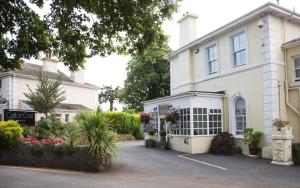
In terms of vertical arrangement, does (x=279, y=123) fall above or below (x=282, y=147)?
above

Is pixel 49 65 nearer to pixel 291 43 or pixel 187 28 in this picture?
pixel 187 28

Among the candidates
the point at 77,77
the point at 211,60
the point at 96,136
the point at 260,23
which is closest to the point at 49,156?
the point at 96,136

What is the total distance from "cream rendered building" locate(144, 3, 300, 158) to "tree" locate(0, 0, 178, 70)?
723 cm

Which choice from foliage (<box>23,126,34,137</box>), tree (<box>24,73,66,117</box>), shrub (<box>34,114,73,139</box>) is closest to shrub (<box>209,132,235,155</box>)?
shrub (<box>34,114,73,139</box>)

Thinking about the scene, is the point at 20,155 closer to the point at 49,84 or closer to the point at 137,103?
the point at 49,84

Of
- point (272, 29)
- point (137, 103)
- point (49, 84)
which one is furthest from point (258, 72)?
point (137, 103)

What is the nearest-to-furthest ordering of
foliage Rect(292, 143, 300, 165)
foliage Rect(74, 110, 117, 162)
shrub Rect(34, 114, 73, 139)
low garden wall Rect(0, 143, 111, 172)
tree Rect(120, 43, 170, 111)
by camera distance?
foliage Rect(74, 110, 117, 162), low garden wall Rect(0, 143, 111, 172), foliage Rect(292, 143, 300, 165), shrub Rect(34, 114, 73, 139), tree Rect(120, 43, 170, 111)

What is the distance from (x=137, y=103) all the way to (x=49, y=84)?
61.7 feet

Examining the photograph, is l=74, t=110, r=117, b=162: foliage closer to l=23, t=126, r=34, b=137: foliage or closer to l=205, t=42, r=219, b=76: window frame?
l=23, t=126, r=34, b=137: foliage

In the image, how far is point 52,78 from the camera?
3312cm

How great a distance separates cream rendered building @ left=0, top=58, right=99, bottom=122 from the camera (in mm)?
29953

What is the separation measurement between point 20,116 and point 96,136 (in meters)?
6.84

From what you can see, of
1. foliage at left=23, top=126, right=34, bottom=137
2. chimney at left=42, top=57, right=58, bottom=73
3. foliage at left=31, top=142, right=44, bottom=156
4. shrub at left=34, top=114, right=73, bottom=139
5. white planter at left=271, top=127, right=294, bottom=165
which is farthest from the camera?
chimney at left=42, top=57, right=58, bottom=73

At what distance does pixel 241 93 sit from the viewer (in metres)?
17.4
